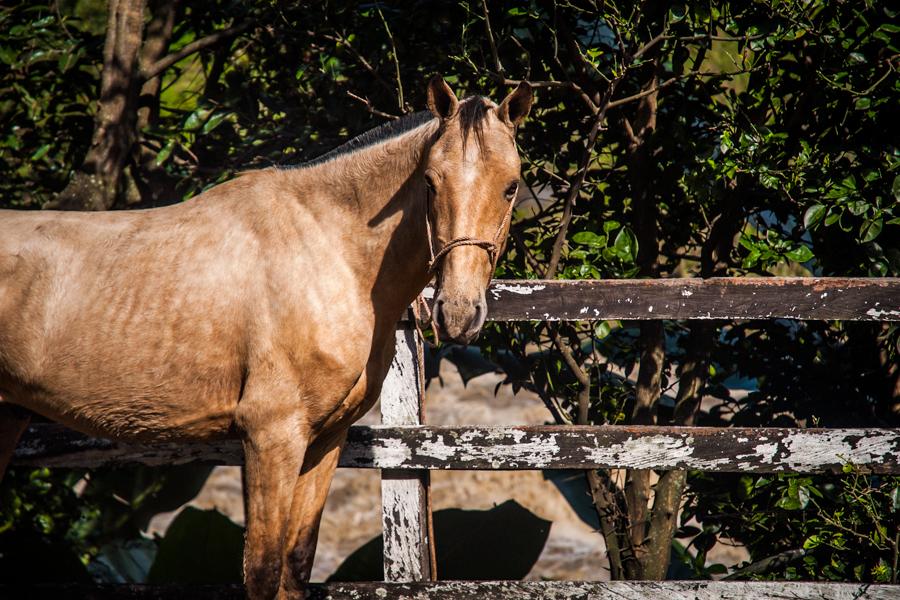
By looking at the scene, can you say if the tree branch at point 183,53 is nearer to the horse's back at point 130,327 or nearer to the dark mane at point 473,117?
the horse's back at point 130,327

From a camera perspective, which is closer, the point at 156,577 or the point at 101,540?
the point at 156,577

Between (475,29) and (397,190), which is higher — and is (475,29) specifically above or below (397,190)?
above

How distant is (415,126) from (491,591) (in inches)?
68.2

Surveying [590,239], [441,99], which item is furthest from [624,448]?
[441,99]

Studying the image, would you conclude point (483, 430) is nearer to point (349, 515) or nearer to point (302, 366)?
point (302, 366)

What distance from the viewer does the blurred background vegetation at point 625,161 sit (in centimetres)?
325

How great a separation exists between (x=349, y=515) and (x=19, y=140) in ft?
14.0

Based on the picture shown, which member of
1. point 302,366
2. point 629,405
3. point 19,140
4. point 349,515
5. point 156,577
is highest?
point 19,140

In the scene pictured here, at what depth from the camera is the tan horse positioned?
2465mm

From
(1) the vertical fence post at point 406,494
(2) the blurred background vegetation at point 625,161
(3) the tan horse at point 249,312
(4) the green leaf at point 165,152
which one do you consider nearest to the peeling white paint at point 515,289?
(1) the vertical fence post at point 406,494

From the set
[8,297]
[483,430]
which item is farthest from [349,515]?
→ [8,297]

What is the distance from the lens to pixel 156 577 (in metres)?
4.19

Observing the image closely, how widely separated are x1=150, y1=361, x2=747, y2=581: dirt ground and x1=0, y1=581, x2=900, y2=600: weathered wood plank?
3.58 meters

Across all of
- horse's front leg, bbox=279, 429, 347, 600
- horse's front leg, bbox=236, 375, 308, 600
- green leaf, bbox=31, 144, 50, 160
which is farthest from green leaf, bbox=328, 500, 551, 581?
green leaf, bbox=31, 144, 50, 160
